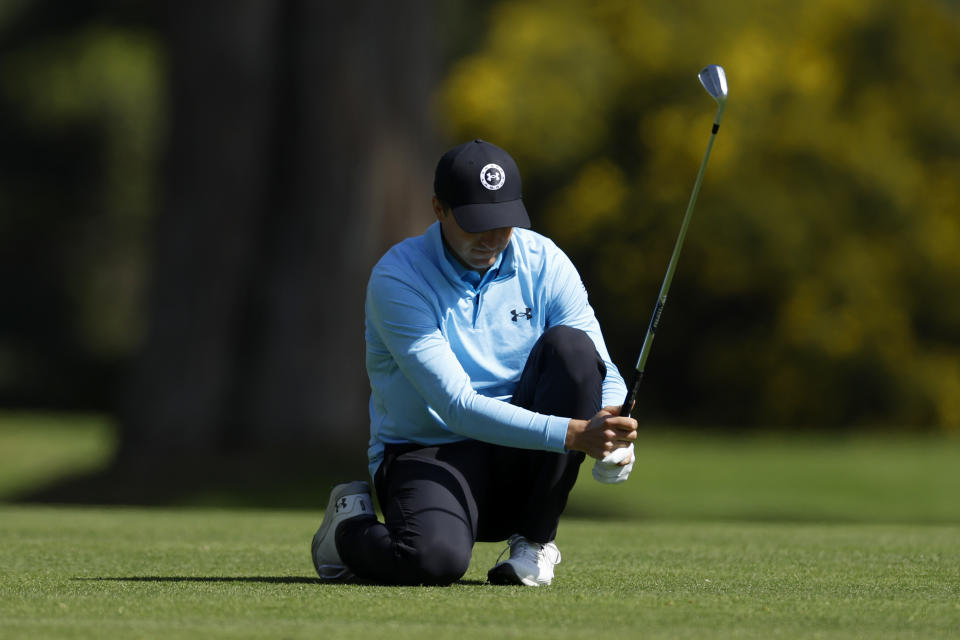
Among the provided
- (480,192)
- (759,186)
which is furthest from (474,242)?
(759,186)

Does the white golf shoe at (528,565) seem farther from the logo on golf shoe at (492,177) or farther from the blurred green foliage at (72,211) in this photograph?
the blurred green foliage at (72,211)

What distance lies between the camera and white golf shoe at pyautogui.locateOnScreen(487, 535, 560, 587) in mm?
4766

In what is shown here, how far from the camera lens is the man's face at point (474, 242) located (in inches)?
185

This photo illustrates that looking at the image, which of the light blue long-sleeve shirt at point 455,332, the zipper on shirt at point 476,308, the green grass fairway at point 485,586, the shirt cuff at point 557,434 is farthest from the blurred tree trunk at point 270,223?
the shirt cuff at point 557,434

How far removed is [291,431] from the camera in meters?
11.8

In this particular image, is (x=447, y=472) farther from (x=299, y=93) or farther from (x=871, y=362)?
A: (x=871, y=362)

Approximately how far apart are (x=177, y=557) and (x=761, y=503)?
7.32 meters

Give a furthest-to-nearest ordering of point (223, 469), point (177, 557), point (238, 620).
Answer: point (223, 469) < point (177, 557) < point (238, 620)

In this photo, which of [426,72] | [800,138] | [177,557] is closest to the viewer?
[177,557]

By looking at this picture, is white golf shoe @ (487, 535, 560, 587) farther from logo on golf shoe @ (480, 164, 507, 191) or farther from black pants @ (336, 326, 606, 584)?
logo on golf shoe @ (480, 164, 507, 191)

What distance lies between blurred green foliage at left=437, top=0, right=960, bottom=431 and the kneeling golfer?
1339cm

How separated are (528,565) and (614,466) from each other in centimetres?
48

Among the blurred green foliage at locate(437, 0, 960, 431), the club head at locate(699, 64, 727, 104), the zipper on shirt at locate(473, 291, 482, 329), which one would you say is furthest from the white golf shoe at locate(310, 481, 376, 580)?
the blurred green foliage at locate(437, 0, 960, 431)

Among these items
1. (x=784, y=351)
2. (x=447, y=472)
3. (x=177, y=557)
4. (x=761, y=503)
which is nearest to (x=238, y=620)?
(x=447, y=472)
